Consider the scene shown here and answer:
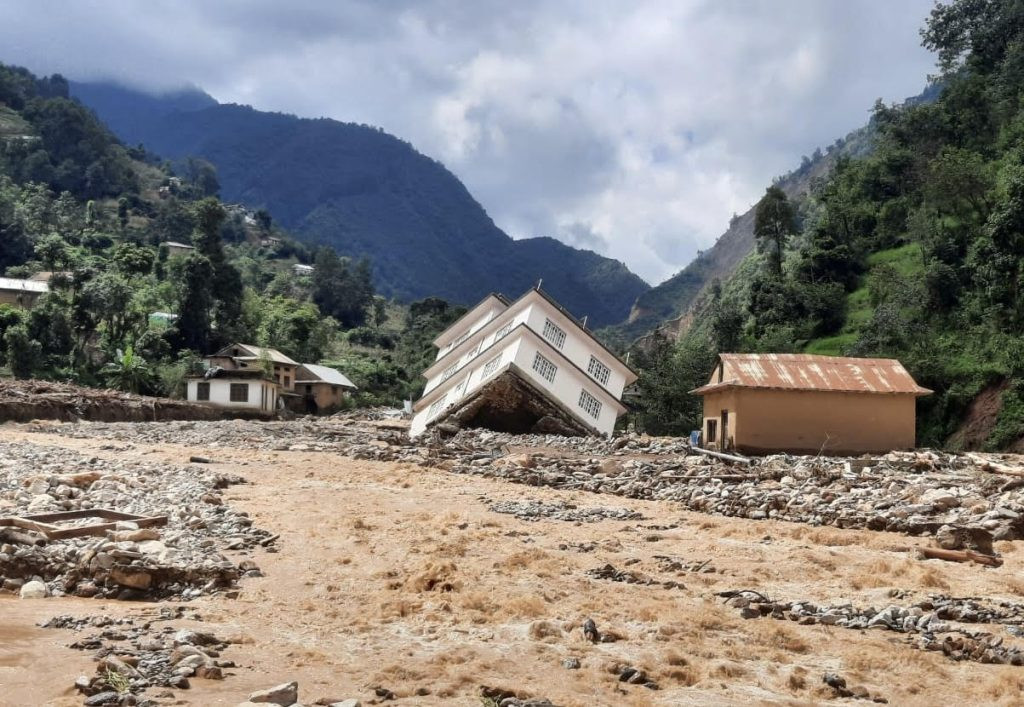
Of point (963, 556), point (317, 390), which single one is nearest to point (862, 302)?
point (317, 390)

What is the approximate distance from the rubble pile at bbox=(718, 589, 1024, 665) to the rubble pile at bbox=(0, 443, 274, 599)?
6673 millimetres

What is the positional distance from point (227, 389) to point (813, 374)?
3895 centimetres

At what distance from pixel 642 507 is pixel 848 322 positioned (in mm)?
41999

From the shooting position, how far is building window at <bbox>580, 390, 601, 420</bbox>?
125ft

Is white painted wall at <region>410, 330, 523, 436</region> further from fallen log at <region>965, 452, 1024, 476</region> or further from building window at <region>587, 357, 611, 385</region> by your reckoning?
fallen log at <region>965, 452, 1024, 476</region>

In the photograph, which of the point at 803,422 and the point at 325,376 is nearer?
the point at 803,422

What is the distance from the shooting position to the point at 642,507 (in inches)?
778

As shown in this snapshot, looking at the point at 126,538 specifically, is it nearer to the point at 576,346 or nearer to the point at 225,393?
the point at 576,346

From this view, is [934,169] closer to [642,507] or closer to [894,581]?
[642,507]

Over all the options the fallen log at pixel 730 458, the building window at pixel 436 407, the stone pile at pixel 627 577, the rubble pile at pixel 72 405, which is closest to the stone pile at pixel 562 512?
the stone pile at pixel 627 577

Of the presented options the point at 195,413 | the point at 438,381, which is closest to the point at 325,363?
the point at 195,413

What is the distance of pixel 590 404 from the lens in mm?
38562

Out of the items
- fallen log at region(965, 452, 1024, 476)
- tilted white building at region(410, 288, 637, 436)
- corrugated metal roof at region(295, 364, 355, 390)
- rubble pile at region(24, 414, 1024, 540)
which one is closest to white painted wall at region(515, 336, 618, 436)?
tilted white building at region(410, 288, 637, 436)

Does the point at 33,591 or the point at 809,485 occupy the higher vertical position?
the point at 809,485
